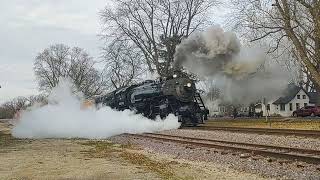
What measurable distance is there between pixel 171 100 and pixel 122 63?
47228mm

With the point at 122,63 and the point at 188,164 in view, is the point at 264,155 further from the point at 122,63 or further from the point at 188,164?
the point at 122,63

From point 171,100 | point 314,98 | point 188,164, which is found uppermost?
point 314,98

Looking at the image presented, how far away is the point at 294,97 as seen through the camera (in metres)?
80.9

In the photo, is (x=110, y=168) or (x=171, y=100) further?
(x=171, y=100)

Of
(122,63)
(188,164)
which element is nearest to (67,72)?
(122,63)

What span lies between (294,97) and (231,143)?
66.4 m

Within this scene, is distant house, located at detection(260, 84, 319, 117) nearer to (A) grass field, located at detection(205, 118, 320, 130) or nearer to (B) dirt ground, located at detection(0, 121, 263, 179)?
(A) grass field, located at detection(205, 118, 320, 130)

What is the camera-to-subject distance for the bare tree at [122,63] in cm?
6094

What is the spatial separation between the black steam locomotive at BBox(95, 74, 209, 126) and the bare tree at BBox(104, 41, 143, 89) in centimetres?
2763

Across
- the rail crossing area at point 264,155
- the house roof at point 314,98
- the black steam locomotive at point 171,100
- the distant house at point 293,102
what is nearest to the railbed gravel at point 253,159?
the rail crossing area at point 264,155

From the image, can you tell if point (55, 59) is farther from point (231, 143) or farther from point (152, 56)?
point (231, 143)

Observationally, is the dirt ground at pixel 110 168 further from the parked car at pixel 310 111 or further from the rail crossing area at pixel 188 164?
the parked car at pixel 310 111

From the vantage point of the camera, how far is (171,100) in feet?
97.7

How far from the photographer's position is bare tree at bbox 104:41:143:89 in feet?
200
